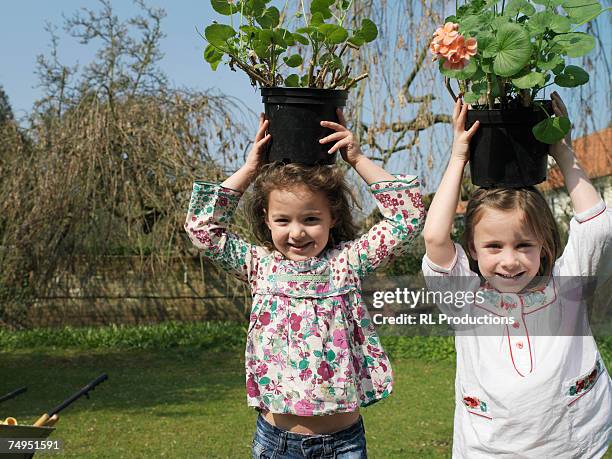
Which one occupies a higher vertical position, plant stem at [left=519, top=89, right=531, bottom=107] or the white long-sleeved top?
plant stem at [left=519, top=89, right=531, bottom=107]

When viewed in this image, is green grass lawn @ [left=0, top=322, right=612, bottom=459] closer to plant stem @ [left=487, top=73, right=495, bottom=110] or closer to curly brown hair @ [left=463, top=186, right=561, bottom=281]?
curly brown hair @ [left=463, top=186, right=561, bottom=281]

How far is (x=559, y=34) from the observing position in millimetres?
1955

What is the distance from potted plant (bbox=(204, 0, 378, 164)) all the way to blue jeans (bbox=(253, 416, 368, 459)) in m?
0.77

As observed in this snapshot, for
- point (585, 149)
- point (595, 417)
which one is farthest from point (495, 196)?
point (585, 149)

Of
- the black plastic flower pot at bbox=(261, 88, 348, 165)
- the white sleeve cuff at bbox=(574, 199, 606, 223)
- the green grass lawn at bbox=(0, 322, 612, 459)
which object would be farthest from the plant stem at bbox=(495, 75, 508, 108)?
the green grass lawn at bbox=(0, 322, 612, 459)

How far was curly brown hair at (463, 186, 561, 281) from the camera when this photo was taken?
2.03 m

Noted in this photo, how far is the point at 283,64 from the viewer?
2.36 metres

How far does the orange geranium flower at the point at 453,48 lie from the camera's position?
1948 millimetres

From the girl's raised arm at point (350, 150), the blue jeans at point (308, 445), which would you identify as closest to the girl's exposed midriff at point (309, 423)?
the blue jeans at point (308, 445)

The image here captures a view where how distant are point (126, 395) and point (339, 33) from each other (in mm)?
5367

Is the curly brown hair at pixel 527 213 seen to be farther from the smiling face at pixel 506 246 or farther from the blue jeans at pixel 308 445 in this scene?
the blue jeans at pixel 308 445

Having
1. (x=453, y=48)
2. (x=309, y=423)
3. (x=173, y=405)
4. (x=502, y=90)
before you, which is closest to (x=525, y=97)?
(x=502, y=90)

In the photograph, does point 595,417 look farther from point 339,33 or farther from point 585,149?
point 585,149

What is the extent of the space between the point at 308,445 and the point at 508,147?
3.19 ft
